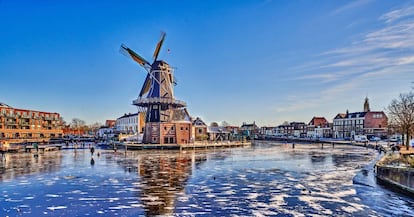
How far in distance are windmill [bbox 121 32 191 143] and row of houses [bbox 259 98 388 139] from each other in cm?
5173

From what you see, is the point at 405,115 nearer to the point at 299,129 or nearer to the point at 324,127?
the point at 324,127

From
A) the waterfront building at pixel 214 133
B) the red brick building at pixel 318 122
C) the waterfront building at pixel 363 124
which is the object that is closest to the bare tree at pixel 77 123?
the waterfront building at pixel 214 133

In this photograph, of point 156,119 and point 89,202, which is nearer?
point 89,202

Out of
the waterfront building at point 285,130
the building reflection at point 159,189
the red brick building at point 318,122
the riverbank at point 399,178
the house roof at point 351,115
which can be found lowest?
the waterfront building at point 285,130

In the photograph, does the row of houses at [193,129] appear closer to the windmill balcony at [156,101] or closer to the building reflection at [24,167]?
the windmill balcony at [156,101]

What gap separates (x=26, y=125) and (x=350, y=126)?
9815 cm

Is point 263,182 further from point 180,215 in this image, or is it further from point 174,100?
point 174,100

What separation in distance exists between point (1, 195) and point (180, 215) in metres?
9.89

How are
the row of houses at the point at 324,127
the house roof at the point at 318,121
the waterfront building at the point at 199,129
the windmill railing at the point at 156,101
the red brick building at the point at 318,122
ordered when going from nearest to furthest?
the windmill railing at the point at 156,101 → the waterfront building at the point at 199,129 → the row of houses at the point at 324,127 → the red brick building at the point at 318,122 → the house roof at the point at 318,121

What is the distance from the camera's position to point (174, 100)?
5512 cm

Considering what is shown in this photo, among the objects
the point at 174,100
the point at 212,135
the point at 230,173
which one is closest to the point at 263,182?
the point at 230,173

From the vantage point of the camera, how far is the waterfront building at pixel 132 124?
277 feet

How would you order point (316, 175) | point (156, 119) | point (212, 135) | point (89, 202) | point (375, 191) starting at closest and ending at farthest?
point (89, 202)
point (375, 191)
point (316, 175)
point (156, 119)
point (212, 135)

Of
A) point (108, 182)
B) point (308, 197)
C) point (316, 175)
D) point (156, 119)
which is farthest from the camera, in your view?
point (156, 119)
